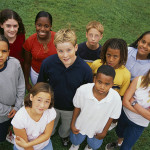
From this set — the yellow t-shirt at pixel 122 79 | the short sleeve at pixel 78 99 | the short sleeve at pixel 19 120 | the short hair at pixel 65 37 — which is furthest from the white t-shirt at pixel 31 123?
the yellow t-shirt at pixel 122 79

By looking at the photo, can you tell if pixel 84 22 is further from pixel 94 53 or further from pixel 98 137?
pixel 98 137

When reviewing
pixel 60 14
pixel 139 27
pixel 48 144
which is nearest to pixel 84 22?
pixel 60 14

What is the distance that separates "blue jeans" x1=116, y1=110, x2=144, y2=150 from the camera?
2.35m

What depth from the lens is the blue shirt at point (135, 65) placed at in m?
2.45

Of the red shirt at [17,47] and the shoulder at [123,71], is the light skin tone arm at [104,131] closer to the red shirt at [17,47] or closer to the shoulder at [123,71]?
the shoulder at [123,71]

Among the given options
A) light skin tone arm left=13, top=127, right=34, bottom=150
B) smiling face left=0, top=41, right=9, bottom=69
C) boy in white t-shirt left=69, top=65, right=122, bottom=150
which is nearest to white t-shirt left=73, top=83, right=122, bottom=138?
boy in white t-shirt left=69, top=65, right=122, bottom=150

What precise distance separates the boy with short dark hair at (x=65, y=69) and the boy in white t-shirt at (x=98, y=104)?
0.15m

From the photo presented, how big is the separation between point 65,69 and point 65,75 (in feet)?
0.26

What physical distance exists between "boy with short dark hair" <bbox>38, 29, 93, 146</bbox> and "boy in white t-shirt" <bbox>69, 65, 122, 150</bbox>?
151 mm

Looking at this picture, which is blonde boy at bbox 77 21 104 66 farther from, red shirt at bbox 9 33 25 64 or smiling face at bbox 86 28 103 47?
red shirt at bbox 9 33 25 64

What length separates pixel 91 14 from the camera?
23.1ft

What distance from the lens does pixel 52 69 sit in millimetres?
2164

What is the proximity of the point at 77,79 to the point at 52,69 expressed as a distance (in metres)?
0.35

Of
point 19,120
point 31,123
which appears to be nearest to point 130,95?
point 31,123
